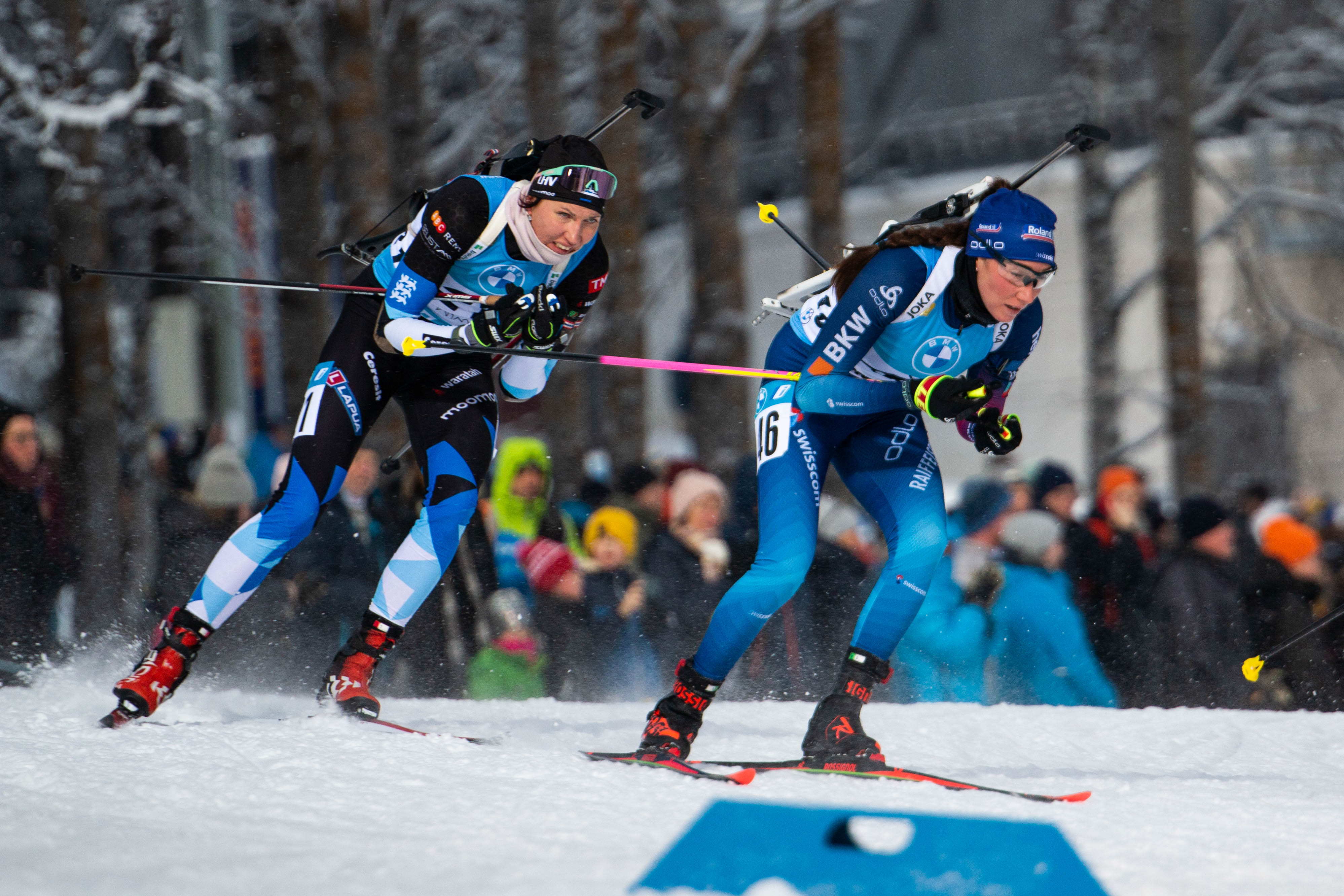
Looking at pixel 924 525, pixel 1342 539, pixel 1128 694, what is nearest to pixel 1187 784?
pixel 924 525

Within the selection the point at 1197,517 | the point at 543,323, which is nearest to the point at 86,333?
the point at 543,323

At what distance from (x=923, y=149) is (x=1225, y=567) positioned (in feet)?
25.1

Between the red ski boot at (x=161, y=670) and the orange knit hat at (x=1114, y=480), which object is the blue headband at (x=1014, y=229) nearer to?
the red ski boot at (x=161, y=670)

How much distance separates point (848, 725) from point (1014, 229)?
139 cm

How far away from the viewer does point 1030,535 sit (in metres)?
5.75

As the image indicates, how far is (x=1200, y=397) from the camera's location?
9930mm

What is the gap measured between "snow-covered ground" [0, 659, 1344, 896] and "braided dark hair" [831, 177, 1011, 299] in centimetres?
137

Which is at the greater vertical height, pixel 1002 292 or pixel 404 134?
pixel 404 134

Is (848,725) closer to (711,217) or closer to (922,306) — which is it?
(922,306)

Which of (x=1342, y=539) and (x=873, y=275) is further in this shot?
(x=1342, y=539)

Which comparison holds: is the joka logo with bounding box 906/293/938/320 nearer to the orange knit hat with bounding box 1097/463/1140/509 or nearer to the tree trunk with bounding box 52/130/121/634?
the orange knit hat with bounding box 1097/463/1140/509

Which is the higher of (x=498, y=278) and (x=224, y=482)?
(x=498, y=278)

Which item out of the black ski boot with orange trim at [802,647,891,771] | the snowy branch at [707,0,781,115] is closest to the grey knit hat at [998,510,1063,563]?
the black ski boot with orange trim at [802,647,891,771]

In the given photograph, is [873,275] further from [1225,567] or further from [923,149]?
[923,149]
